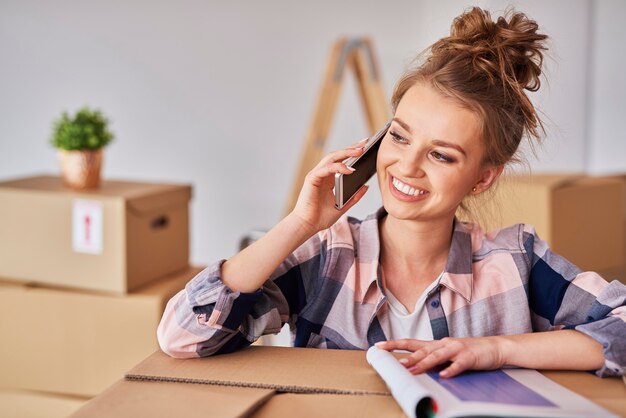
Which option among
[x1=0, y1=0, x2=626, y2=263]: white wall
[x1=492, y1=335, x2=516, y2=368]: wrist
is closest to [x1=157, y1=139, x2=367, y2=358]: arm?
[x1=492, y1=335, x2=516, y2=368]: wrist

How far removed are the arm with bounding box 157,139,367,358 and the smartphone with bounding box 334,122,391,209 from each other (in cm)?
1

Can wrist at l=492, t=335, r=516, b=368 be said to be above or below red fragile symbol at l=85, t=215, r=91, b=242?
above

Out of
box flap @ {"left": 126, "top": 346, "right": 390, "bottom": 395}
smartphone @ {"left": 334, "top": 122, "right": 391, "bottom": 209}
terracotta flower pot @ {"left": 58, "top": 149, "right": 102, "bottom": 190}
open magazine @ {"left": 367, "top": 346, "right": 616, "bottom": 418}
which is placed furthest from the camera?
terracotta flower pot @ {"left": 58, "top": 149, "right": 102, "bottom": 190}

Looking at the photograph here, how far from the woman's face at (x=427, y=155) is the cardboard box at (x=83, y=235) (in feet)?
3.27

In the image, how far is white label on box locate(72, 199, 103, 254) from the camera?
81.0 inches

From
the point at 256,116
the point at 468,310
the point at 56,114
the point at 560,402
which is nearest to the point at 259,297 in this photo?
the point at 468,310

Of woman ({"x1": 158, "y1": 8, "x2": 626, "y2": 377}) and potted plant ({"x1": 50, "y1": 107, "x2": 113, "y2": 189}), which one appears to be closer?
woman ({"x1": 158, "y1": 8, "x2": 626, "y2": 377})

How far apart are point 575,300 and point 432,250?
22 centimetres

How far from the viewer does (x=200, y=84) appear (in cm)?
337

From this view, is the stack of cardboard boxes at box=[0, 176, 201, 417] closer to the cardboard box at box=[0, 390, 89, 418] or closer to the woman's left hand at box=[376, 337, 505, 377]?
Answer: the cardboard box at box=[0, 390, 89, 418]

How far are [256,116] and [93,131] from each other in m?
1.18

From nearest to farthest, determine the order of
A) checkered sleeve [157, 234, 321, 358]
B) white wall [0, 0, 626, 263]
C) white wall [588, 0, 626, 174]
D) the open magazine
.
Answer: the open magazine < checkered sleeve [157, 234, 321, 358] < white wall [588, 0, 626, 174] < white wall [0, 0, 626, 263]

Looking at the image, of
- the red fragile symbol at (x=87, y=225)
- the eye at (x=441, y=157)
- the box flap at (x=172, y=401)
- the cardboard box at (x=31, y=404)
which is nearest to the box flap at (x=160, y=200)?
the red fragile symbol at (x=87, y=225)

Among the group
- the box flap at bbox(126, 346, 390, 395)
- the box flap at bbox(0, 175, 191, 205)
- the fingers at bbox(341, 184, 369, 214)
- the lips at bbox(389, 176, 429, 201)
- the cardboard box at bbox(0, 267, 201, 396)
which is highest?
the lips at bbox(389, 176, 429, 201)
